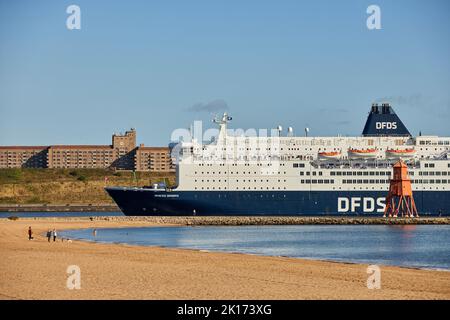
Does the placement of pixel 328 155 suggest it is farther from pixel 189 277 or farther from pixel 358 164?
pixel 189 277

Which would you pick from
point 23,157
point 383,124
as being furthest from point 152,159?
point 383,124

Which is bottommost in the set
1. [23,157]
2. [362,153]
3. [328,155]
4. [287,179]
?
[287,179]

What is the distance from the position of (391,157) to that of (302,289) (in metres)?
46.4

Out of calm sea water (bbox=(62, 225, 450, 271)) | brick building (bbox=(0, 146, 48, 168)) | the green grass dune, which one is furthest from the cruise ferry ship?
brick building (bbox=(0, 146, 48, 168))

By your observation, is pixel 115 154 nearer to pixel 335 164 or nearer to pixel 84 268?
pixel 335 164

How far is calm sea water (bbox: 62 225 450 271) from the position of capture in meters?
37.5

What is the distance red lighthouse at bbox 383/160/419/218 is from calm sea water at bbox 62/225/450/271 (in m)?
5.11

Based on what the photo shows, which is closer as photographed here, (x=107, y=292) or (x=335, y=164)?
(x=107, y=292)

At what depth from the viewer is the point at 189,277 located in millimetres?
27359

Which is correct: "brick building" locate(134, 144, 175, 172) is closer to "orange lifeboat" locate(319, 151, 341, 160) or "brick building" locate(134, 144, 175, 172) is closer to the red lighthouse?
"orange lifeboat" locate(319, 151, 341, 160)

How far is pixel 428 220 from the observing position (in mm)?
63812

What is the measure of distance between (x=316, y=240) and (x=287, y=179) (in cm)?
1978

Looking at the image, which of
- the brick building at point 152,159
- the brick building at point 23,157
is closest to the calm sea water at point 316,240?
the brick building at point 152,159
